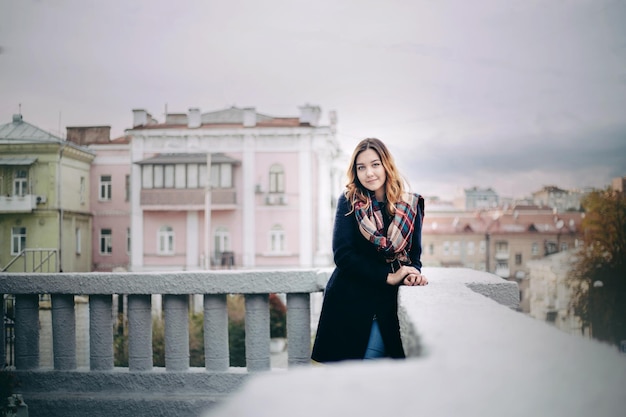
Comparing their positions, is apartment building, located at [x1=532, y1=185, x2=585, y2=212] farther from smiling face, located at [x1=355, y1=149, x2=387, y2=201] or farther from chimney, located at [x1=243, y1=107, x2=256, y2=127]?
smiling face, located at [x1=355, y1=149, x2=387, y2=201]

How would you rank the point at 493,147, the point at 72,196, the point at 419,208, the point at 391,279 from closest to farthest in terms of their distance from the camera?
the point at 391,279 < the point at 419,208 < the point at 72,196 < the point at 493,147

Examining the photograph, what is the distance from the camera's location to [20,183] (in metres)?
7.25

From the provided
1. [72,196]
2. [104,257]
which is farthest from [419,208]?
[104,257]

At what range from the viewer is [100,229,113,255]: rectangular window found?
9.96 meters

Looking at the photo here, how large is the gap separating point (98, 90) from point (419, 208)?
30.9ft

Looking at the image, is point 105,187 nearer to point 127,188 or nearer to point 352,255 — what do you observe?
point 127,188

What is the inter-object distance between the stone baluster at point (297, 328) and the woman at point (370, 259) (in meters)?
0.57

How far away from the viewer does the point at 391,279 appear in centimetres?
206

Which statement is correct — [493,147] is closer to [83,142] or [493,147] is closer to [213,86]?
[213,86]

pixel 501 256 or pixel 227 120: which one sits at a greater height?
pixel 227 120

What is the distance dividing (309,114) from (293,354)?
12839mm

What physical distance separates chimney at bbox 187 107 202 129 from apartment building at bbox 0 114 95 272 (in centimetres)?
568

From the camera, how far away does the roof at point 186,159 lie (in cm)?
1367

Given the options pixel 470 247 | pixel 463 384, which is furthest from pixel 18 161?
pixel 470 247
